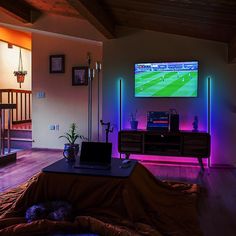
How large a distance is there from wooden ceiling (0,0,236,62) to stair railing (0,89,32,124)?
2731 millimetres

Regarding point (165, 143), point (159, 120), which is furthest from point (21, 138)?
point (165, 143)

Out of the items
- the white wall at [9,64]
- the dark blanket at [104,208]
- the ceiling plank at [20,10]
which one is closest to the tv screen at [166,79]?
the ceiling plank at [20,10]

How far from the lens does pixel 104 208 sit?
236cm

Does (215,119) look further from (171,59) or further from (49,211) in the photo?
(49,211)

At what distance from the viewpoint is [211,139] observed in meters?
4.52

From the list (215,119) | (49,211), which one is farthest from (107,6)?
(49,211)

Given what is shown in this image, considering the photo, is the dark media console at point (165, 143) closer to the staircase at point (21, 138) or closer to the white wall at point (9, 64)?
the staircase at point (21, 138)

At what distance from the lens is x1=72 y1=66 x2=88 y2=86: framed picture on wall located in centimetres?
566

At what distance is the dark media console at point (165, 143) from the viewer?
165 inches

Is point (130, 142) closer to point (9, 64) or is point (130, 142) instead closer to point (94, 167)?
point (94, 167)

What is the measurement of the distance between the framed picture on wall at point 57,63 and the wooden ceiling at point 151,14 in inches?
40.5

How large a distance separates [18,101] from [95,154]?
17.4 ft

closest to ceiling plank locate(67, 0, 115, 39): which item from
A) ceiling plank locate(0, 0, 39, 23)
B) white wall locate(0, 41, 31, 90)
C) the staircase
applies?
ceiling plank locate(0, 0, 39, 23)

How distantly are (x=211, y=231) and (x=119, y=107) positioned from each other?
9.58 ft
